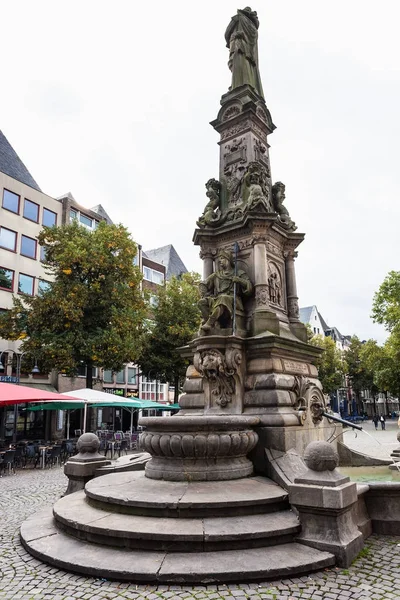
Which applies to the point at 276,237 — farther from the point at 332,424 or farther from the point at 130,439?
the point at 130,439

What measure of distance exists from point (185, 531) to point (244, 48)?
11585 mm

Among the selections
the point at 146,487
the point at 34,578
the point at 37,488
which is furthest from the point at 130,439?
the point at 34,578

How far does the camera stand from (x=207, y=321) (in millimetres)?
8625

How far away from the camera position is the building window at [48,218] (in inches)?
1237

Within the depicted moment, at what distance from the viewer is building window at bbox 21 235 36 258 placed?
97.1ft

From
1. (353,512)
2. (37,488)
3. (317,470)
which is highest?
(317,470)

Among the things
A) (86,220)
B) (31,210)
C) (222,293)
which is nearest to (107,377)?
(86,220)

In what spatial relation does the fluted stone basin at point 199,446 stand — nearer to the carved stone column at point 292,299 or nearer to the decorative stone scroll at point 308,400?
the decorative stone scroll at point 308,400

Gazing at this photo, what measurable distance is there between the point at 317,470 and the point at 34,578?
10.6 ft

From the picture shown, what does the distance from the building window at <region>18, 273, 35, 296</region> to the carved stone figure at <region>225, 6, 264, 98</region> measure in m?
21.8

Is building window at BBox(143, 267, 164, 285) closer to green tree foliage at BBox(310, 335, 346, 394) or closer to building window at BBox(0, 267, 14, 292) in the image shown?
A: building window at BBox(0, 267, 14, 292)

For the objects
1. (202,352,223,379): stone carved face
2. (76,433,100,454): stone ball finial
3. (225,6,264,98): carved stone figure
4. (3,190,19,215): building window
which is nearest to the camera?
(202,352,223,379): stone carved face

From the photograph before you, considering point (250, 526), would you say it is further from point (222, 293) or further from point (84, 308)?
point (84, 308)

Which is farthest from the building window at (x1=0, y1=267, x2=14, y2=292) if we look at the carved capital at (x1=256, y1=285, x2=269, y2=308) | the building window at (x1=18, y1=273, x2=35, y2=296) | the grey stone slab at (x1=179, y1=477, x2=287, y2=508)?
the grey stone slab at (x1=179, y1=477, x2=287, y2=508)
